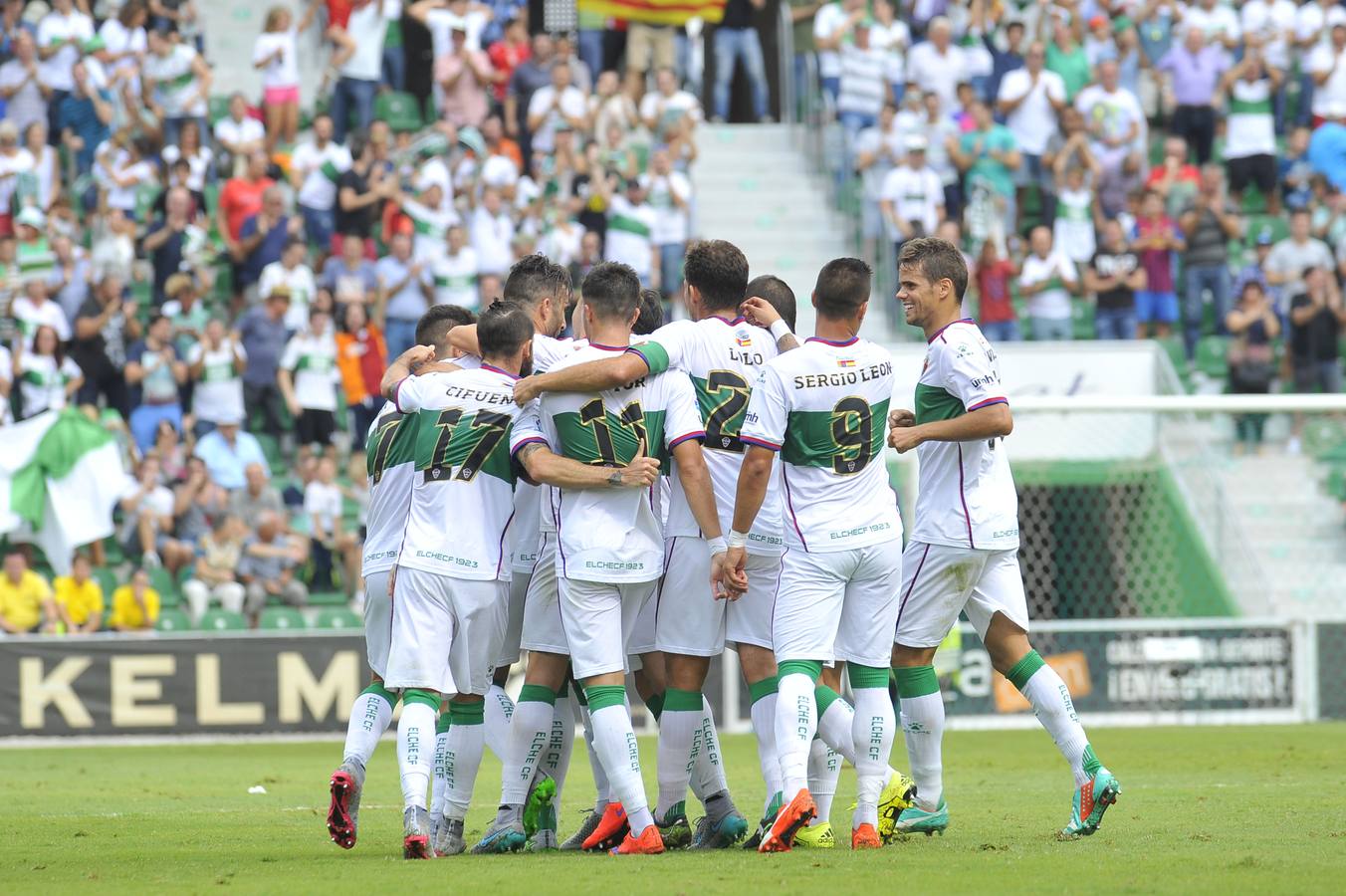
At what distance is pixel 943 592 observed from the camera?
8875 millimetres

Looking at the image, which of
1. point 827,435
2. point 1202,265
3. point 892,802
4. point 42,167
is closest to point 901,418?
point 827,435

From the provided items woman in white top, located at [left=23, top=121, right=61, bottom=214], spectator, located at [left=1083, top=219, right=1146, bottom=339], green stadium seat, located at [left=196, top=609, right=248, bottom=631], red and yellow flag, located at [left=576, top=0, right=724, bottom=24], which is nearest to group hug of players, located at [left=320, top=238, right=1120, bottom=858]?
green stadium seat, located at [left=196, top=609, right=248, bottom=631]

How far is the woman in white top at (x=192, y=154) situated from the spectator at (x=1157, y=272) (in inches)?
429

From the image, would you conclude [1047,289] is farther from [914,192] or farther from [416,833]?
[416,833]

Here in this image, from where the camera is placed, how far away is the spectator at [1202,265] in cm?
2214

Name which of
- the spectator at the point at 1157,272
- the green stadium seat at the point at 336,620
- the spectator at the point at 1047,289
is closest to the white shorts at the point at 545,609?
the green stadium seat at the point at 336,620

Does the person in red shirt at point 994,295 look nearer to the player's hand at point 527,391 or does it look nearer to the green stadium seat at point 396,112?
the green stadium seat at point 396,112

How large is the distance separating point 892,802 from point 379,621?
8.45ft

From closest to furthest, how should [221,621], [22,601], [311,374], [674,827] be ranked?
[674,827] < [22,601] < [221,621] < [311,374]

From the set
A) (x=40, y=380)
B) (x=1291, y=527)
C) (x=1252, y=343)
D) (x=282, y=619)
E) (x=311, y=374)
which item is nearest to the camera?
(x=282, y=619)

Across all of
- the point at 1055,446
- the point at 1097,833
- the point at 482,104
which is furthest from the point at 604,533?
the point at 482,104

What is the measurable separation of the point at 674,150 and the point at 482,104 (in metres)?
2.48

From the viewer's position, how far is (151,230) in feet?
69.9

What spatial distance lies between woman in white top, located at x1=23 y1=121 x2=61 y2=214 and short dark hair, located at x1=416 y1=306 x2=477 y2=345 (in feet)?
44.8
